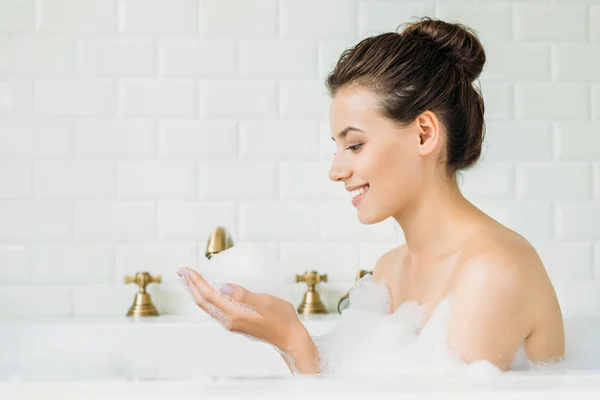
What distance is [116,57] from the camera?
1.88m

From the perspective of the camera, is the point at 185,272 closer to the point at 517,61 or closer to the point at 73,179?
the point at 73,179

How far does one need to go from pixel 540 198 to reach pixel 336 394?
1.41 meters

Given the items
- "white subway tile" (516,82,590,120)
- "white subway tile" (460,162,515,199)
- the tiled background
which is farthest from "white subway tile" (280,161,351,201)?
"white subway tile" (516,82,590,120)

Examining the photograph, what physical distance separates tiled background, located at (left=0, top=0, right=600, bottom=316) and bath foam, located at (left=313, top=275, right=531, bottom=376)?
41 cm

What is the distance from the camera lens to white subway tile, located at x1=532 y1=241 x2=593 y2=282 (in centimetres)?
197

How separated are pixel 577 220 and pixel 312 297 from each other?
75 centimetres

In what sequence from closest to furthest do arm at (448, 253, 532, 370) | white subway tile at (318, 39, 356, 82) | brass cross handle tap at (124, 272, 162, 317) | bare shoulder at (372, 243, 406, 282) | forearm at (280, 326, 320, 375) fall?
arm at (448, 253, 532, 370) < forearm at (280, 326, 320, 375) < bare shoulder at (372, 243, 406, 282) < brass cross handle tap at (124, 272, 162, 317) < white subway tile at (318, 39, 356, 82)

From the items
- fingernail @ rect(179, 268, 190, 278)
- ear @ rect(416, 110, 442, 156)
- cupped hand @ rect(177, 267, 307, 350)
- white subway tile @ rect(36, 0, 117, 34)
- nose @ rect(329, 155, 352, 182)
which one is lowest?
cupped hand @ rect(177, 267, 307, 350)

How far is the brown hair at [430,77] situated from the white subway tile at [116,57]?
770 millimetres

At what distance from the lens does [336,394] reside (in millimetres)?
712

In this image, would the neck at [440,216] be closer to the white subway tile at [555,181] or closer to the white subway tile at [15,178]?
the white subway tile at [555,181]

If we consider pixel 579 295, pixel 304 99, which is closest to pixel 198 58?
pixel 304 99

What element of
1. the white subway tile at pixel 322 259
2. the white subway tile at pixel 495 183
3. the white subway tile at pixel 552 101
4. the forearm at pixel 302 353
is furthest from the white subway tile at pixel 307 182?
the forearm at pixel 302 353

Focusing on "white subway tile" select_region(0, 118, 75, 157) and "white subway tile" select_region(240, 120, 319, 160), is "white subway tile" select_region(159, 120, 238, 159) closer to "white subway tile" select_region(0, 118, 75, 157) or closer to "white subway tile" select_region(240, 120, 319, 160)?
"white subway tile" select_region(240, 120, 319, 160)
